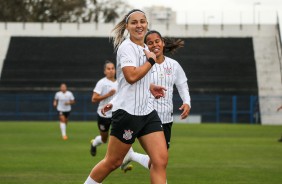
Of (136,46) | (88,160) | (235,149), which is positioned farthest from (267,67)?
(136,46)

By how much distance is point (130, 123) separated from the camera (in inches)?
390

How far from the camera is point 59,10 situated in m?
105

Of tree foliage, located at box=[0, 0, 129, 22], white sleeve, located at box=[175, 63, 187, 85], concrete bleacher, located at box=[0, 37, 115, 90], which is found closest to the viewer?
white sleeve, located at box=[175, 63, 187, 85]

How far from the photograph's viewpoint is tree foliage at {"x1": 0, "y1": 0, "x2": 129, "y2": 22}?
333 feet

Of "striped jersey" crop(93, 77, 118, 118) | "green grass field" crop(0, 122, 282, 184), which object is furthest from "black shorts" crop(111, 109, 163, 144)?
"striped jersey" crop(93, 77, 118, 118)

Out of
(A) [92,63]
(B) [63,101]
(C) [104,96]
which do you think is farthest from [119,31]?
(A) [92,63]

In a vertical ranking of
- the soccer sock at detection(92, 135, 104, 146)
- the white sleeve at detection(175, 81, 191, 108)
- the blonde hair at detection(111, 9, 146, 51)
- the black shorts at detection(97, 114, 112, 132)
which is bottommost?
the soccer sock at detection(92, 135, 104, 146)

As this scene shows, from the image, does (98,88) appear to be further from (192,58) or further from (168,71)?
(192,58)

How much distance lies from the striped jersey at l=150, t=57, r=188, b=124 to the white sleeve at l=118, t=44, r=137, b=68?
2.53 meters

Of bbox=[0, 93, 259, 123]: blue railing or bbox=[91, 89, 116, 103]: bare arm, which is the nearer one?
bbox=[91, 89, 116, 103]: bare arm

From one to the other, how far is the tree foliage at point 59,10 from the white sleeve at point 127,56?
91355 mm

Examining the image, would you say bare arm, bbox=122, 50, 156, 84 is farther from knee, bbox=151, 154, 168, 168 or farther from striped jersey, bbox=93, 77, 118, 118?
striped jersey, bbox=93, 77, 118, 118

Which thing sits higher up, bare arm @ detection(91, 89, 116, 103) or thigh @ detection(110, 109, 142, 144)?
bare arm @ detection(91, 89, 116, 103)

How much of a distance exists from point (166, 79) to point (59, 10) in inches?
3673
